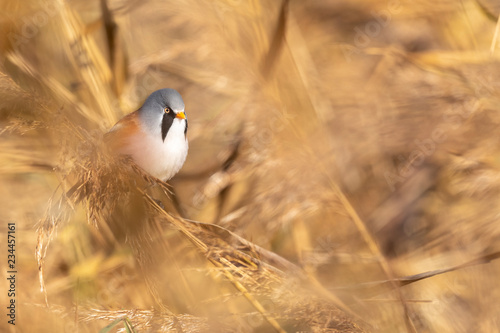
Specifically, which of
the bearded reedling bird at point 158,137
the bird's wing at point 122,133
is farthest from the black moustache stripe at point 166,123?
the bird's wing at point 122,133

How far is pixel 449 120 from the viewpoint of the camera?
2.33 meters

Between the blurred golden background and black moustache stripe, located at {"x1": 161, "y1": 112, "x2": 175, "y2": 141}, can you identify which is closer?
the blurred golden background

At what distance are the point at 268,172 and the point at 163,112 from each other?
0.83 meters

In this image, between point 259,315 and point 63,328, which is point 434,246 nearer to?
point 259,315

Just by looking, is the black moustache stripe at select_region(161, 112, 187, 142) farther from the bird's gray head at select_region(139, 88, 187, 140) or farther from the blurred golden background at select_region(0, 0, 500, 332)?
the blurred golden background at select_region(0, 0, 500, 332)

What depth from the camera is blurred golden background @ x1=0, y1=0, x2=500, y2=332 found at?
6.30 feet

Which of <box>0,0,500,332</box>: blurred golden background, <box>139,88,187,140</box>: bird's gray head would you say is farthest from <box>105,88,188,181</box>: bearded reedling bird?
<box>0,0,500,332</box>: blurred golden background

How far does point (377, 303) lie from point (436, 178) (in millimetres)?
967

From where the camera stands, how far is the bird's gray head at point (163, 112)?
286 cm

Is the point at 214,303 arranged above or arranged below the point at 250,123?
below

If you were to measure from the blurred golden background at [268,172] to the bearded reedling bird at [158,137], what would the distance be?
0.50ft

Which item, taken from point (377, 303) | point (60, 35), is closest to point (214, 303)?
point (377, 303)

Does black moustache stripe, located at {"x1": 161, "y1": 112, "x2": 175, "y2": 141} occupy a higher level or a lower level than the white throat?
higher

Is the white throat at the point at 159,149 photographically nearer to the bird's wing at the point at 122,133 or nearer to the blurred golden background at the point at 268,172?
the bird's wing at the point at 122,133
